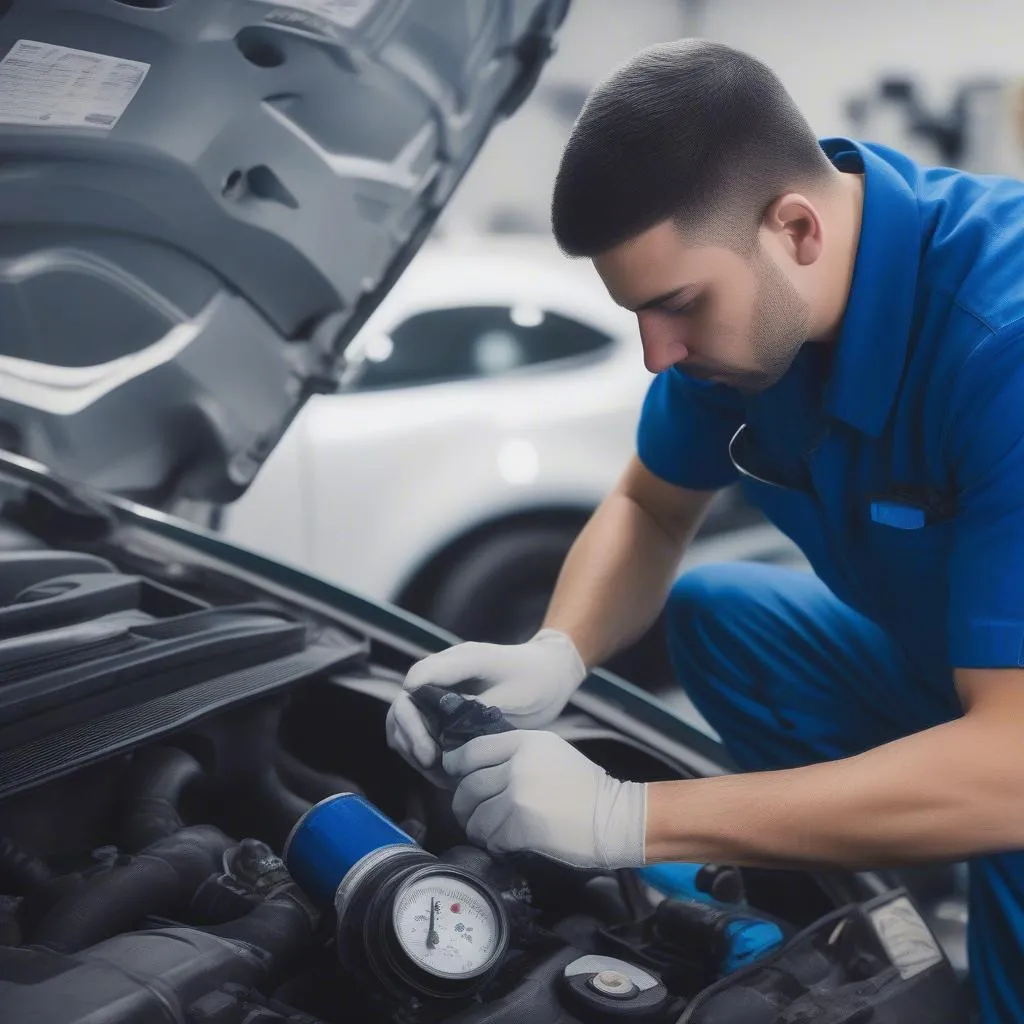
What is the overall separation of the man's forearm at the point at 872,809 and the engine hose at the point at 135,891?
0.37 metres

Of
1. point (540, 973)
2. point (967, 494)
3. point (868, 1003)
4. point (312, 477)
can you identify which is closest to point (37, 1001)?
point (540, 973)

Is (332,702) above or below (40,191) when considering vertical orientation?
below

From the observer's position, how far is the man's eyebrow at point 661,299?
1.04 metres

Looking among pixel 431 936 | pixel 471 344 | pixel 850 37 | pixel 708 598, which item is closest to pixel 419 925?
pixel 431 936

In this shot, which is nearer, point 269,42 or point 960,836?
point 960,836

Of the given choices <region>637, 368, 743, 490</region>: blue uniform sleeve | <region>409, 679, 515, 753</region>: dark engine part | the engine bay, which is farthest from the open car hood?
<region>409, 679, 515, 753</region>: dark engine part

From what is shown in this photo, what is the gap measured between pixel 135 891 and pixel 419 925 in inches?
9.1

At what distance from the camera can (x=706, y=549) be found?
8.48ft

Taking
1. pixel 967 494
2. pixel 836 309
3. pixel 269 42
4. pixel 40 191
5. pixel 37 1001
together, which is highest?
pixel 269 42

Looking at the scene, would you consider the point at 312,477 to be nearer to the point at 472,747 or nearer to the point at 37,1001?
the point at 472,747

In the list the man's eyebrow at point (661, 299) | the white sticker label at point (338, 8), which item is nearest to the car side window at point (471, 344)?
the white sticker label at point (338, 8)

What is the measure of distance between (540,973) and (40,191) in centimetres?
84

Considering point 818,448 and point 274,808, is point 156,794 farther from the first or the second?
point 818,448

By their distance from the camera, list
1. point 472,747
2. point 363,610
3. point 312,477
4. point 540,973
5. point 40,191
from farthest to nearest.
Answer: point 312,477
point 363,610
point 40,191
point 472,747
point 540,973
